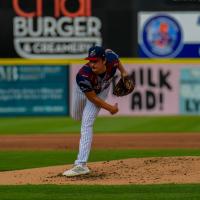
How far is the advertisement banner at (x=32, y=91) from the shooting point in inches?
859

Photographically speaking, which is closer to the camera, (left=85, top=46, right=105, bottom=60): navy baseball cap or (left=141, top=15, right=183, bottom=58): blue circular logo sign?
(left=85, top=46, right=105, bottom=60): navy baseball cap

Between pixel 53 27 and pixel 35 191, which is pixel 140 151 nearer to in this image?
pixel 35 191

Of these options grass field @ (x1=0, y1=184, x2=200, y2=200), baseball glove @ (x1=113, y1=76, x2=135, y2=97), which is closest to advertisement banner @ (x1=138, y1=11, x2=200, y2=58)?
baseball glove @ (x1=113, y1=76, x2=135, y2=97)

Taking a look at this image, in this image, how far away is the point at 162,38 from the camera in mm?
25500

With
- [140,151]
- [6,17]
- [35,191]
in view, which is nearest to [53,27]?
[6,17]

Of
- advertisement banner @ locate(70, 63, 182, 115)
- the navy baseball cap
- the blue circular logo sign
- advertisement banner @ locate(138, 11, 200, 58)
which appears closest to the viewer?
the navy baseball cap

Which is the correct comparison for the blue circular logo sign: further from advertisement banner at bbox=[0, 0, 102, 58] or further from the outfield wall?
the outfield wall

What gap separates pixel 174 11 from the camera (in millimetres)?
24984

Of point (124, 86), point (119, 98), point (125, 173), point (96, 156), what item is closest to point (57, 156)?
point (96, 156)

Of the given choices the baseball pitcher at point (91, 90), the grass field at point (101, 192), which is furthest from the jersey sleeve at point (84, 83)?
the grass field at point (101, 192)

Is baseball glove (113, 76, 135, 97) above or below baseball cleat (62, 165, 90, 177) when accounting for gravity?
above

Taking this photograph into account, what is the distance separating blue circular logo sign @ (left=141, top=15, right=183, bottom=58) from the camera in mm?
25156

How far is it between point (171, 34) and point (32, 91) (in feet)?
18.5

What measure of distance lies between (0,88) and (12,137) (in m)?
6.29
